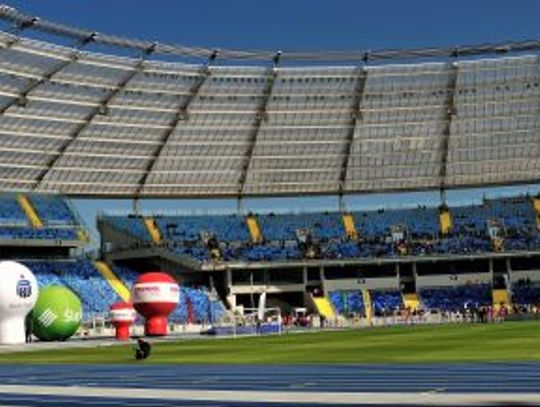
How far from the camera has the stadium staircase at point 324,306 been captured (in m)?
80.8

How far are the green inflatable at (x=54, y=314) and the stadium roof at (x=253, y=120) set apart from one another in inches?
629

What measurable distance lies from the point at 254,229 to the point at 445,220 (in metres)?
17.6

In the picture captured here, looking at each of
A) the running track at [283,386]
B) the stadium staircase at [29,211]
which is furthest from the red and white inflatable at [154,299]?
the running track at [283,386]

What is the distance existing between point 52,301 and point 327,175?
35869 mm

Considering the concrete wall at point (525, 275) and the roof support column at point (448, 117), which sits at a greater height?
the roof support column at point (448, 117)

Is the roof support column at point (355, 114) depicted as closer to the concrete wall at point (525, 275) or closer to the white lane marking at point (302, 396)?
the concrete wall at point (525, 275)

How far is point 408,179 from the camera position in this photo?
271 feet

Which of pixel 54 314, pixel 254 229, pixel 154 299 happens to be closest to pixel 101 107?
pixel 154 299

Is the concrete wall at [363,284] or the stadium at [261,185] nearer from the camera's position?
the stadium at [261,185]

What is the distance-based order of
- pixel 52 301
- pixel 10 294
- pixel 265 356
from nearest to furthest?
pixel 265 356
pixel 10 294
pixel 52 301

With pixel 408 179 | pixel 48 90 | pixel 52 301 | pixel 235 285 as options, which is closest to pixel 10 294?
pixel 52 301

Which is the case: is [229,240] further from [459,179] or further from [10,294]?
[10,294]

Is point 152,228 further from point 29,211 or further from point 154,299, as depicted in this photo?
point 154,299

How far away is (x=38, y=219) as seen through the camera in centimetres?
7694
